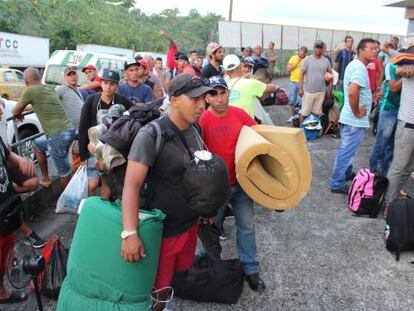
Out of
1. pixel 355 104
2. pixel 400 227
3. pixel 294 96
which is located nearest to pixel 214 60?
pixel 355 104

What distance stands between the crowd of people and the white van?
5749 millimetres

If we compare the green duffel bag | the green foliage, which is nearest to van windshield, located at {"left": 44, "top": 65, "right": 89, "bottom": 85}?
the green foliage

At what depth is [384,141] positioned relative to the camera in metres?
5.09

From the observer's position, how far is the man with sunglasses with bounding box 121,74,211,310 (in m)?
1.97

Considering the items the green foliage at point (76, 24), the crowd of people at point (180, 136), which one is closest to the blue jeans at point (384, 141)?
the crowd of people at point (180, 136)

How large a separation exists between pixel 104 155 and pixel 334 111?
22.4 feet

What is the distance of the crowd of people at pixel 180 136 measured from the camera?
2.11 m

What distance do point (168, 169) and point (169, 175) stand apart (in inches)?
1.5

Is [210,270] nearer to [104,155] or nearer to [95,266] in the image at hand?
[95,266]

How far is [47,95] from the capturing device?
4688 mm

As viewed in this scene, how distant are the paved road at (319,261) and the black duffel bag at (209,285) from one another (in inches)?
2.5

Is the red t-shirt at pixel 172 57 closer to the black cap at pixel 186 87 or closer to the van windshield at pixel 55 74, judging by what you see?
the van windshield at pixel 55 74

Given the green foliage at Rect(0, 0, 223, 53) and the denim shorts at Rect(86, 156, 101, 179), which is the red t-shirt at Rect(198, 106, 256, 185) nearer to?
the denim shorts at Rect(86, 156, 101, 179)

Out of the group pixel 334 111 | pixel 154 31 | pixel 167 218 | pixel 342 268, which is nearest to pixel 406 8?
pixel 334 111
